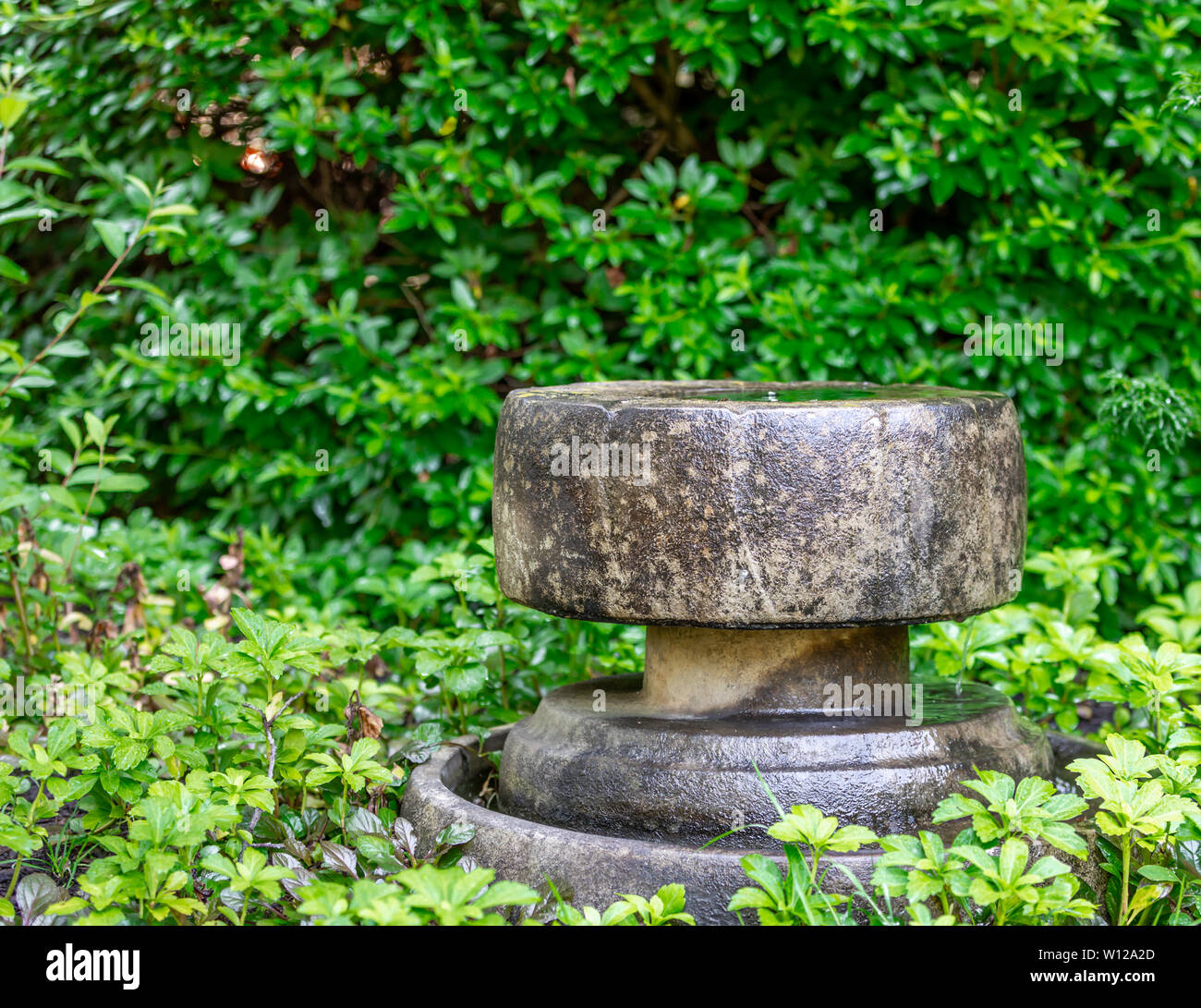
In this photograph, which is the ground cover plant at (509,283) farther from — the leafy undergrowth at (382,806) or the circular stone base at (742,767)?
the circular stone base at (742,767)

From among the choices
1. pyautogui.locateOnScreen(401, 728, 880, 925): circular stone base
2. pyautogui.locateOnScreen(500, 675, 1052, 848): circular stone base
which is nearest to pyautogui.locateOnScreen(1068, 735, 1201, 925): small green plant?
pyautogui.locateOnScreen(500, 675, 1052, 848): circular stone base

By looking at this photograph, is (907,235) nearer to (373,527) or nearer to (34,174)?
(373,527)

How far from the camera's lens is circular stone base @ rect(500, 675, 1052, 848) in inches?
99.4

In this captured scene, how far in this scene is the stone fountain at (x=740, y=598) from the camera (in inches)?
97.0

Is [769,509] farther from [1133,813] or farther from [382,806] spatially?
[382,806]

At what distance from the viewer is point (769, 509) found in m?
2.46

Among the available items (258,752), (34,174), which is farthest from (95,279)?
(258,752)

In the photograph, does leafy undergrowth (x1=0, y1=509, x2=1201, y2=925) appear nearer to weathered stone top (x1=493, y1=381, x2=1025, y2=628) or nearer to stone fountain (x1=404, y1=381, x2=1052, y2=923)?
stone fountain (x1=404, y1=381, x2=1052, y2=923)

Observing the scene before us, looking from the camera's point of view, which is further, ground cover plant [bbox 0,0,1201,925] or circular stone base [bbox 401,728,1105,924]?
ground cover plant [bbox 0,0,1201,925]

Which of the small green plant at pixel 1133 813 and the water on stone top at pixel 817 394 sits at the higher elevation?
the water on stone top at pixel 817 394

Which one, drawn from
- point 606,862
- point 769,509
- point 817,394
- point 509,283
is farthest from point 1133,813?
point 509,283

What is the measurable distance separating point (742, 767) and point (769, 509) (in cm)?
55

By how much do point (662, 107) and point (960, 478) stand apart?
3042mm

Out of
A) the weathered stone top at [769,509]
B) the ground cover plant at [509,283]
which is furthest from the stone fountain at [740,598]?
the ground cover plant at [509,283]
